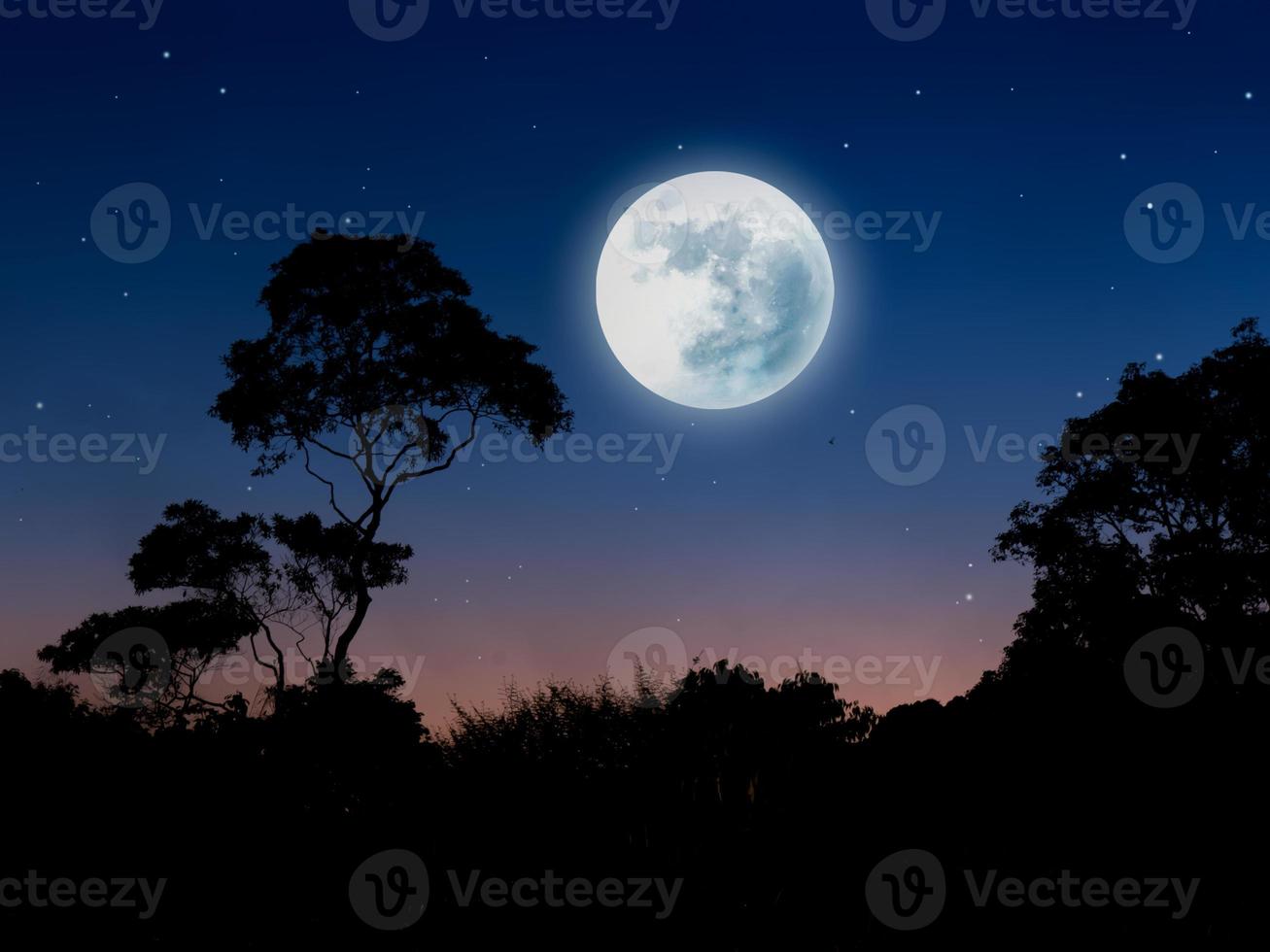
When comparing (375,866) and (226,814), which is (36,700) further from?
(375,866)

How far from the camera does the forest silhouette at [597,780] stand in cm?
782

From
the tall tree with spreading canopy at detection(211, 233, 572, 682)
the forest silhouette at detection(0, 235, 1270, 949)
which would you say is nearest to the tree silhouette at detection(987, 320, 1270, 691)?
the forest silhouette at detection(0, 235, 1270, 949)

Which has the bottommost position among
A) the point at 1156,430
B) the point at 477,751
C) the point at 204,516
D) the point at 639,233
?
the point at 477,751

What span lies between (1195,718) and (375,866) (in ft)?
44.3

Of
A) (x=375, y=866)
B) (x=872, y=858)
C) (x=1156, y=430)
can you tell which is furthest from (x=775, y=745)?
(x=1156, y=430)

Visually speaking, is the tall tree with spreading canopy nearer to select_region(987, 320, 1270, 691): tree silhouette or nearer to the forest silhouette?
the forest silhouette

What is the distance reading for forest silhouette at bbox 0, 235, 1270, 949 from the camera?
7.82 metres

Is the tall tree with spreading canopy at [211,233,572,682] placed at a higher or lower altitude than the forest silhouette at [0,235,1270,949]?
higher

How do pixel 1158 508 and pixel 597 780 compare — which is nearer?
pixel 597 780

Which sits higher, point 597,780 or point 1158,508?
point 1158,508

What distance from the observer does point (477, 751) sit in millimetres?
11469

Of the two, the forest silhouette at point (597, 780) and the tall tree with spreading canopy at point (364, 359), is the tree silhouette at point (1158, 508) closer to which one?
the forest silhouette at point (597, 780)

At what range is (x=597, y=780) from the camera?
10852 mm

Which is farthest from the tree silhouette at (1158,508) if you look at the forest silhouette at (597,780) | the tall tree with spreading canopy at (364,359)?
the tall tree with spreading canopy at (364,359)
